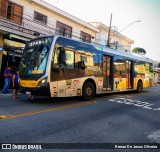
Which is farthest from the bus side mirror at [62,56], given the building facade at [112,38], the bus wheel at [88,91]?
the building facade at [112,38]

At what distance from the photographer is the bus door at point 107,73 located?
1273cm

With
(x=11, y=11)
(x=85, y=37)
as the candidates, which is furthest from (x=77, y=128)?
(x=85, y=37)

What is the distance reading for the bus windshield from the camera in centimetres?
927

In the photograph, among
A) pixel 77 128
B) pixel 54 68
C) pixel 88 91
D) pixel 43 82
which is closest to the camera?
pixel 77 128

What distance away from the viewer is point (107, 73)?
515 inches

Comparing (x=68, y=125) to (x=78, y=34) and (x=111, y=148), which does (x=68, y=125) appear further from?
(x=78, y=34)

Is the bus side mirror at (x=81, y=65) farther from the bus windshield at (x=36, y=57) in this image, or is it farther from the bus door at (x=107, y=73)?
the bus door at (x=107, y=73)

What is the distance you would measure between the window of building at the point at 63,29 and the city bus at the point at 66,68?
9449mm

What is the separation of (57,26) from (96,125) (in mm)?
17142

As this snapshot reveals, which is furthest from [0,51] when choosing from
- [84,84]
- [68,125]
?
[68,125]

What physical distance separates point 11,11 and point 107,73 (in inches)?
384

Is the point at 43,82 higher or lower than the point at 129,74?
lower

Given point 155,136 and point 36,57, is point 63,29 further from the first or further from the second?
point 155,136

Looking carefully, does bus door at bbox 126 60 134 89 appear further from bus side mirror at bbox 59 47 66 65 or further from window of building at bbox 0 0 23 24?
window of building at bbox 0 0 23 24
